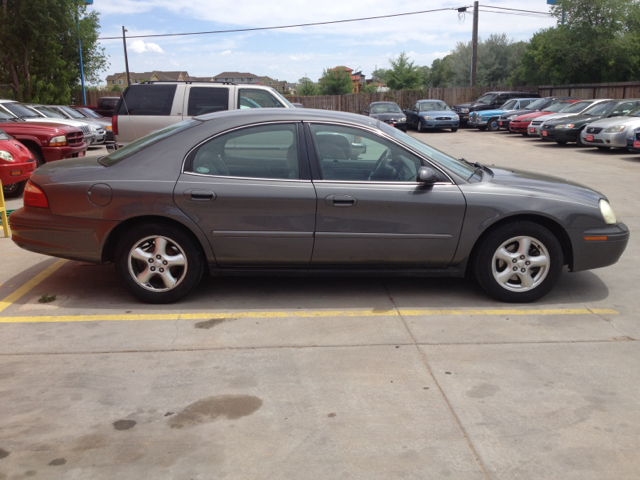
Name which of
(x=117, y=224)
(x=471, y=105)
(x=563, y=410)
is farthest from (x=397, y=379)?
(x=471, y=105)

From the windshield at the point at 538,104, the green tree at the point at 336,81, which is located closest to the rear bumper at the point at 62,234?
the windshield at the point at 538,104

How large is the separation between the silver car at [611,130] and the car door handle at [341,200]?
573 inches

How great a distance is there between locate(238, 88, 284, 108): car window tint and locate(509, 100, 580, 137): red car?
15358mm

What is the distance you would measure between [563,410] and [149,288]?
10.5 ft

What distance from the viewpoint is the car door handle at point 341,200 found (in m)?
4.73

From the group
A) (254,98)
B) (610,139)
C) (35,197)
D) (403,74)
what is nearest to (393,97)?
(403,74)

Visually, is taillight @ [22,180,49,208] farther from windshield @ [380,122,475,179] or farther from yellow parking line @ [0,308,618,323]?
windshield @ [380,122,475,179]

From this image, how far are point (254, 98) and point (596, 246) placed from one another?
7.33 metres

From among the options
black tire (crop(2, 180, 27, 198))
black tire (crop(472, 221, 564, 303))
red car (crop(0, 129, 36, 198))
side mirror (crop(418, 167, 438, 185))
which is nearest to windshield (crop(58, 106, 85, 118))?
black tire (crop(2, 180, 27, 198))

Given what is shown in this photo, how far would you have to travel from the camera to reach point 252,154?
488 cm

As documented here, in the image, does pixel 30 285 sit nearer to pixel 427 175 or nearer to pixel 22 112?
pixel 427 175

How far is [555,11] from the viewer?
114 ft

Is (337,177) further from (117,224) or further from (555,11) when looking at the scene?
(555,11)

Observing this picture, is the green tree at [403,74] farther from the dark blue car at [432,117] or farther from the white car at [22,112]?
the white car at [22,112]
